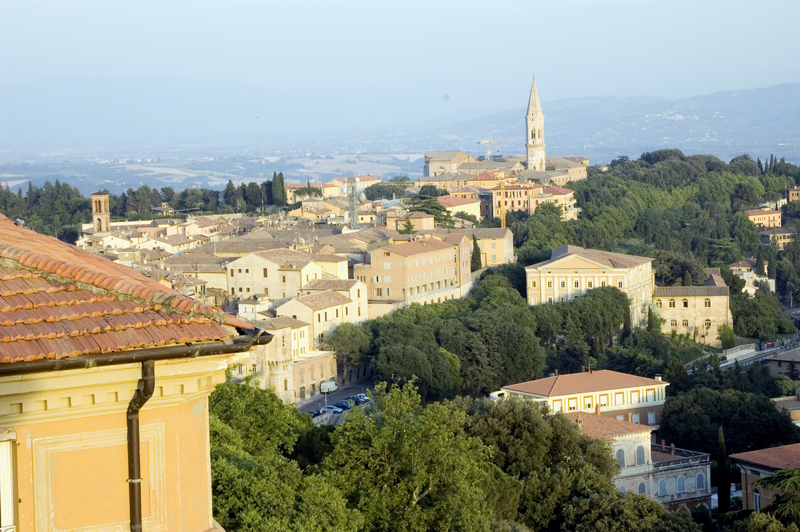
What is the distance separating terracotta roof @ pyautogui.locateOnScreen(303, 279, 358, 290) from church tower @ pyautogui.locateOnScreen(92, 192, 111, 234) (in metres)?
Result: 18.4

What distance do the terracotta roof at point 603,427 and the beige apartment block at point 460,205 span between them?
35.0 meters

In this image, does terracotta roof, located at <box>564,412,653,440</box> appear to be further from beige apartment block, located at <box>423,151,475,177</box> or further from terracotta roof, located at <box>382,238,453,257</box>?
beige apartment block, located at <box>423,151,475,177</box>

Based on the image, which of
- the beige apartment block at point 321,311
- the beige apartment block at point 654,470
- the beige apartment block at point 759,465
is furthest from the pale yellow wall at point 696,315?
the beige apartment block at point 759,465

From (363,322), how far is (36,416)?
3707 centimetres

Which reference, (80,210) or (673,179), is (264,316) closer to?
(80,210)

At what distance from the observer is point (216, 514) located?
1114cm

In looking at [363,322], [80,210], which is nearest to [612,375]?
[363,322]

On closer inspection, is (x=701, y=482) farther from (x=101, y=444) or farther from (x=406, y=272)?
(x=101, y=444)

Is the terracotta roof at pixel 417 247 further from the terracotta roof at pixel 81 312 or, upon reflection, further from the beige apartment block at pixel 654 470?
the terracotta roof at pixel 81 312

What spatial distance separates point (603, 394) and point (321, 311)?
11.0 metres

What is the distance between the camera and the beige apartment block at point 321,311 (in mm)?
38594

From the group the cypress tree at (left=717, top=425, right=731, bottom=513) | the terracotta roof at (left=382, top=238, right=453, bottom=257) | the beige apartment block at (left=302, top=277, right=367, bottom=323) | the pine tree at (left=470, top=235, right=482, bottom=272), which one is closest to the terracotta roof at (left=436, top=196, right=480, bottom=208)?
the pine tree at (left=470, top=235, right=482, bottom=272)

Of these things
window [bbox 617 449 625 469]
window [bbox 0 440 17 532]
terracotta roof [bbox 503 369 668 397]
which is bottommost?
window [bbox 617 449 625 469]

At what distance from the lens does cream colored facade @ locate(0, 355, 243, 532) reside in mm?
3764
